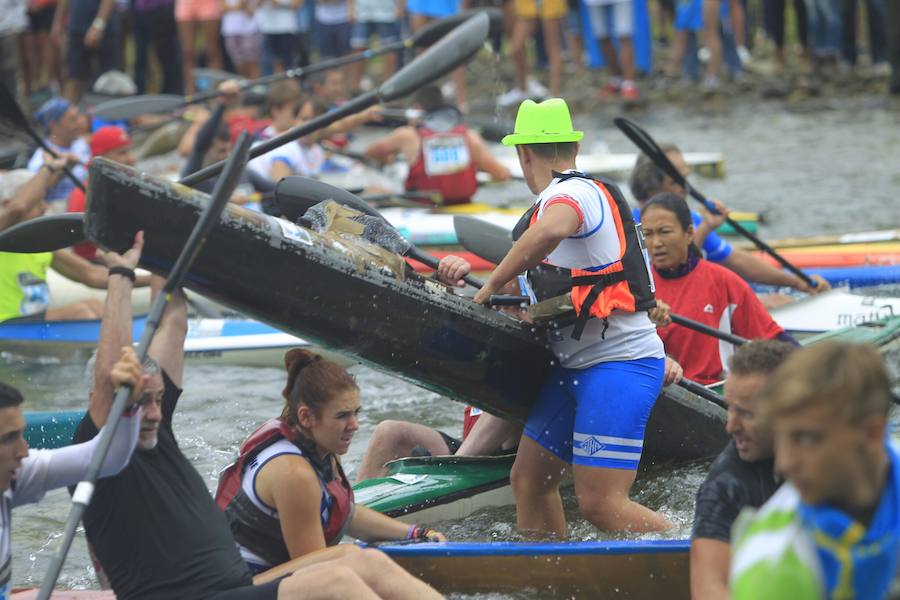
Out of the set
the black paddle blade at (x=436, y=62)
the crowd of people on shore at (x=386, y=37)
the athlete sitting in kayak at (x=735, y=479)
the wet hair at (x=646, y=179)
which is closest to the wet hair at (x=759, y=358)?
the athlete sitting in kayak at (x=735, y=479)

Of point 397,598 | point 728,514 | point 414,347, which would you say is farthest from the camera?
point 414,347

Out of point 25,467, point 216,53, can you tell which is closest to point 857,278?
point 25,467

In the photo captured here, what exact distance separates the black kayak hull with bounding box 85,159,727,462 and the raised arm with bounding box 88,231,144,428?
1.26 ft

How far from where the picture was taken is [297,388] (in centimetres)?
407

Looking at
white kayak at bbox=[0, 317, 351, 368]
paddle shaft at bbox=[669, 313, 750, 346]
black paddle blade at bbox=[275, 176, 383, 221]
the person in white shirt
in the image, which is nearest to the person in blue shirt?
paddle shaft at bbox=[669, 313, 750, 346]

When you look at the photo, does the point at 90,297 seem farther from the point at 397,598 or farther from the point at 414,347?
the point at 397,598

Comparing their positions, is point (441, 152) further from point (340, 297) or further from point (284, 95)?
point (340, 297)

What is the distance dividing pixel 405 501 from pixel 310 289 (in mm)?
1156

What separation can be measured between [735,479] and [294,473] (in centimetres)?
131

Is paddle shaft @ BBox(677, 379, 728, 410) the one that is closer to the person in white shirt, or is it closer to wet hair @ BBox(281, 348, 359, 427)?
wet hair @ BBox(281, 348, 359, 427)

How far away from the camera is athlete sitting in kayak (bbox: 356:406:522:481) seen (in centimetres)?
568

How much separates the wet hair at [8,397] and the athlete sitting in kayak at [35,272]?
4.31 metres

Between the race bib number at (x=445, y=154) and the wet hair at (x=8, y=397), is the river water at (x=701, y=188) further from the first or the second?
the race bib number at (x=445, y=154)

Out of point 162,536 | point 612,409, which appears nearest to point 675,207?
point 612,409
